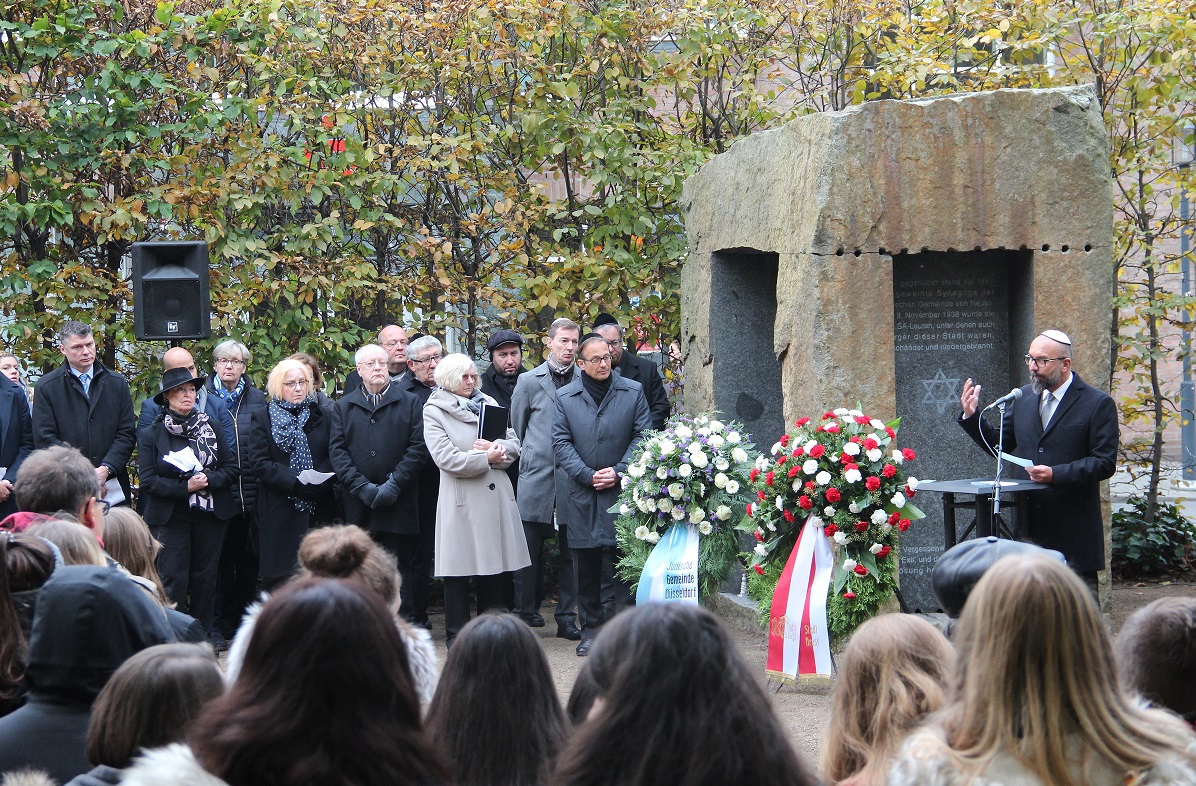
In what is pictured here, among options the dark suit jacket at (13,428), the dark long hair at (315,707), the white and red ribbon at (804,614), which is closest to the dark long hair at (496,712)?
the dark long hair at (315,707)

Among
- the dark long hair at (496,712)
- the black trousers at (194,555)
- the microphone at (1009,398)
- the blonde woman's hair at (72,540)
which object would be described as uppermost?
the microphone at (1009,398)

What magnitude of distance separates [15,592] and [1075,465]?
5.15 meters

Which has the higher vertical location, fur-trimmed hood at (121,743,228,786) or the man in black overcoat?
the man in black overcoat

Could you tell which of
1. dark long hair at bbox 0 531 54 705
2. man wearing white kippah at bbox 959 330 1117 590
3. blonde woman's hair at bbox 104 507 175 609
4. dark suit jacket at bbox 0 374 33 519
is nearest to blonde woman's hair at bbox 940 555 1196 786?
dark long hair at bbox 0 531 54 705

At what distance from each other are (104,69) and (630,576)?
219 inches

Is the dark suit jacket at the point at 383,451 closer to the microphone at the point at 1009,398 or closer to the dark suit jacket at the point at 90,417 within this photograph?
the dark suit jacket at the point at 90,417

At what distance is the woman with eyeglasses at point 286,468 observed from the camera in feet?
26.9

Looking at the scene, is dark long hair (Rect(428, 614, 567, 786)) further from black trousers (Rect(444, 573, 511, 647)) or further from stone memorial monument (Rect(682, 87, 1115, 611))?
black trousers (Rect(444, 573, 511, 647))

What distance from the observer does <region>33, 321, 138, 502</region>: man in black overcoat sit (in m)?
8.23

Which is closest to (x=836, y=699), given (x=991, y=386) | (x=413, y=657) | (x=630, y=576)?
(x=413, y=657)

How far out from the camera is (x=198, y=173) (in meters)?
10.1

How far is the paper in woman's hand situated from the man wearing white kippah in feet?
15.2

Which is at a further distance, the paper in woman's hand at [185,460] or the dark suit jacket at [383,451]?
the dark suit jacket at [383,451]

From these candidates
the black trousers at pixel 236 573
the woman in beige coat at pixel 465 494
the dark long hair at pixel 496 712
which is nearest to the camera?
the dark long hair at pixel 496 712
